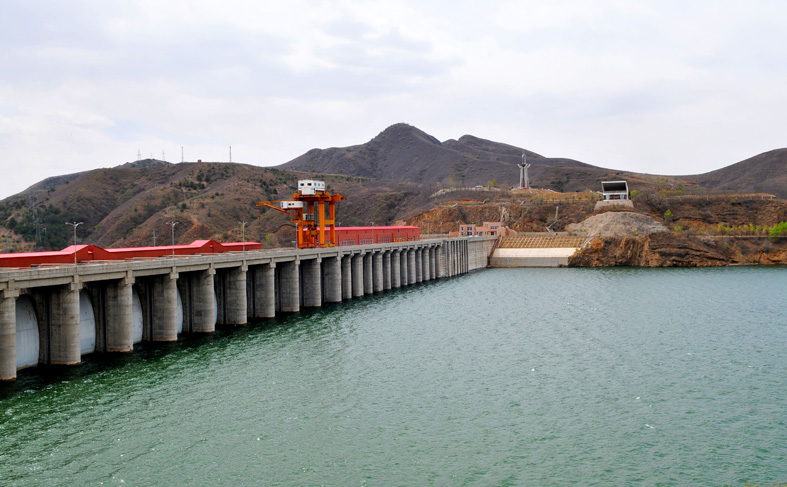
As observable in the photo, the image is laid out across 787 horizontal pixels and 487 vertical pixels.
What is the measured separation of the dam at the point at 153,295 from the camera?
1638 inches

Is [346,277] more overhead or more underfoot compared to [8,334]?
more underfoot

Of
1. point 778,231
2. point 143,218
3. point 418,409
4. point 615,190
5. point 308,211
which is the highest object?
point 615,190

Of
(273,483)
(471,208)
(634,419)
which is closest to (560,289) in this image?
(634,419)

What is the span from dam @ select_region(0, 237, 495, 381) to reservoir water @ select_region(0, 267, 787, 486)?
2.26 meters

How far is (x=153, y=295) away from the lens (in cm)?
5269

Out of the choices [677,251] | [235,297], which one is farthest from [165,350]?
[677,251]

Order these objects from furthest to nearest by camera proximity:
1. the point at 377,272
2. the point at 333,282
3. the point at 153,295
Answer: the point at 377,272 < the point at 333,282 < the point at 153,295

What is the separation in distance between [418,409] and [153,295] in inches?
1091

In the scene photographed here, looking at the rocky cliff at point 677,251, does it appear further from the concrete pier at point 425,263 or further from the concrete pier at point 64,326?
the concrete pier at point 64,326

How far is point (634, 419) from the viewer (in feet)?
114

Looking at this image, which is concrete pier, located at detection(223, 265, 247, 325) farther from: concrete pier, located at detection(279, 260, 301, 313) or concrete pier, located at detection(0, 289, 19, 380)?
concrete pier, located at detection(0, 289, 19, 380)

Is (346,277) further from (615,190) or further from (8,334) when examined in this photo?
(615,190)

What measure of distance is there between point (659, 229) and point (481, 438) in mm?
136412

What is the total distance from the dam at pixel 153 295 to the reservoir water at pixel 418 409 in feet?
7.43
